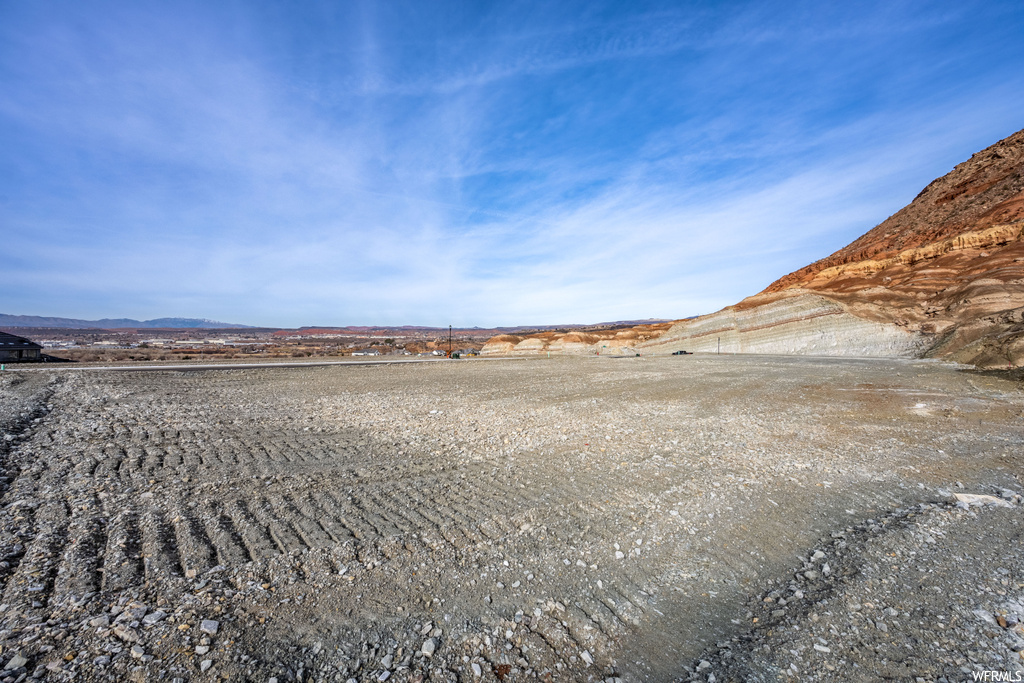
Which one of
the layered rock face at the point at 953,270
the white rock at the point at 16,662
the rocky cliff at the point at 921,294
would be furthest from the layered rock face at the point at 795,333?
the white rock at the point at 16,662

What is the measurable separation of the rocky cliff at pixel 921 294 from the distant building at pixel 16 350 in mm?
63286

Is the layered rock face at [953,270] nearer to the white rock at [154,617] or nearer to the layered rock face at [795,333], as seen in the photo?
the layered rock face at [795,333]

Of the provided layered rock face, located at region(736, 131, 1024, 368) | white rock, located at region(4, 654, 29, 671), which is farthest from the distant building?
layered rock face, located at region(736, 131, 1024, 368)

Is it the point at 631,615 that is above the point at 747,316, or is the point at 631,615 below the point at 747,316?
below

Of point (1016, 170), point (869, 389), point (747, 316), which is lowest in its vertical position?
point (869, 389)

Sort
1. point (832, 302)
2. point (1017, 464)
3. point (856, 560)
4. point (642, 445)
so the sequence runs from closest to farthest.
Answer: point (856, 560)
point (1017, 464)
point (642, 445)
point (832, 302)

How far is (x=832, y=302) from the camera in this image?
43.5 metres

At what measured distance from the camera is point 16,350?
34344 millimetres

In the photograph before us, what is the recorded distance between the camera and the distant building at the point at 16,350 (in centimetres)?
3359

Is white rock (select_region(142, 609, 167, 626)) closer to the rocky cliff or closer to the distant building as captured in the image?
the rocky cliff

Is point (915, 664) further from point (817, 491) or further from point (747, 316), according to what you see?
point (747, 316)

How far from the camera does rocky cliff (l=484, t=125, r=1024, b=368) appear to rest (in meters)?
31.9

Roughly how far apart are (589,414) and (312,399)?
10642 mm

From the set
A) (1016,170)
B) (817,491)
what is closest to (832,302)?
(1016,170)
